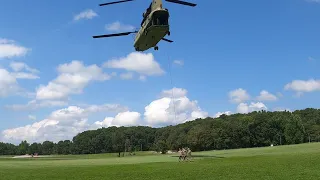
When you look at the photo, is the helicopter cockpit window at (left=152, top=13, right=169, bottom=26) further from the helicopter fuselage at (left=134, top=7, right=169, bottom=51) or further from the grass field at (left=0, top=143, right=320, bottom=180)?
the grass field at (left=0, top=143, right=320, bottom=180)

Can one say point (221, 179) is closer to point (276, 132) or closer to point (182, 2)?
point (182, 2)

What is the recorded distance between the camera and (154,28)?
31.5 meters

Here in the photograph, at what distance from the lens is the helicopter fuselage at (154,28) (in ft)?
103

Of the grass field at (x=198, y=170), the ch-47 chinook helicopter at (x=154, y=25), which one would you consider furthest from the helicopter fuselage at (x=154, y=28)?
the grass field at (x=198, y=170)

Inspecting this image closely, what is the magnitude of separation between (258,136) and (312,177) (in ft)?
542

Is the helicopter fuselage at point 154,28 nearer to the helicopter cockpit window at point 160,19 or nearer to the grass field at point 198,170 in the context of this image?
the helicopter cockpit window at point 160,19

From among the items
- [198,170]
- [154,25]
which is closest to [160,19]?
[154,25]

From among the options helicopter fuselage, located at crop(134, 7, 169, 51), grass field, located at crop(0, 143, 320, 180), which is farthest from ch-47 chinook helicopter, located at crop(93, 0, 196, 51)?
grass field, located at crop(0, 143, 320, 180)

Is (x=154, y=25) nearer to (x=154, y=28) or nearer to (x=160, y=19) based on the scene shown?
(x=154, y=28)

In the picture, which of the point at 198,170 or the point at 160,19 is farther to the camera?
the point at 198,170

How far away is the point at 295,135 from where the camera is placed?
17288 cm

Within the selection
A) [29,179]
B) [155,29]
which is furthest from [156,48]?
[29,179]

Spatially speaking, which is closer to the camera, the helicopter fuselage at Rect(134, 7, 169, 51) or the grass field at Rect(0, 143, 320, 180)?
the grass field at Rect(0, 143, 320, 180)

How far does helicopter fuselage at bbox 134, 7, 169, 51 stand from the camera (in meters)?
31.3
